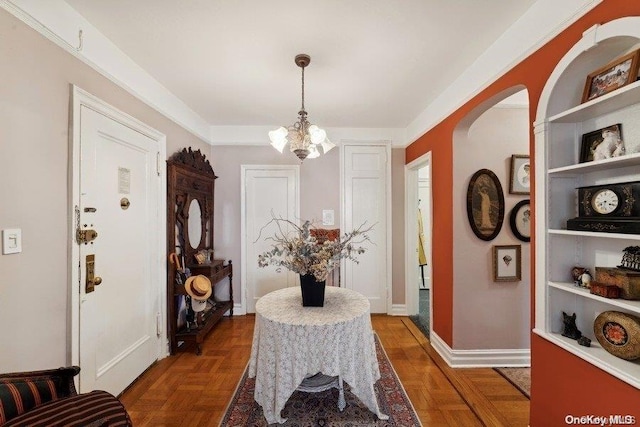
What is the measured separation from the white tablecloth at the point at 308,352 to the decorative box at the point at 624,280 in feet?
4.09

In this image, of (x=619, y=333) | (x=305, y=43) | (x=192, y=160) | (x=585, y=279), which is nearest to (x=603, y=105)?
(x=585, y=279)

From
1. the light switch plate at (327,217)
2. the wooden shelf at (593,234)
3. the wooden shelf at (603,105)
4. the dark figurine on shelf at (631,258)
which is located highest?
the wooden shelf at (603,105)

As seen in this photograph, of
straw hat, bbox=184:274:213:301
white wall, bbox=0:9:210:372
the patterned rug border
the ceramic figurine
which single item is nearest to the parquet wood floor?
the patterned rug border

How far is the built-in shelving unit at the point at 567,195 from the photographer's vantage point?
1.34m

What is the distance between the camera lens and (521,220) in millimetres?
2566

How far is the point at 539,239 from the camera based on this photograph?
5.10ft

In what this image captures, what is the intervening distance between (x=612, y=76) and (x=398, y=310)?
130 inches

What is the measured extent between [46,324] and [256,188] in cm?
265

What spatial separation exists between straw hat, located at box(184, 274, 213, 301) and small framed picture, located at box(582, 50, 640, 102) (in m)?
3.19

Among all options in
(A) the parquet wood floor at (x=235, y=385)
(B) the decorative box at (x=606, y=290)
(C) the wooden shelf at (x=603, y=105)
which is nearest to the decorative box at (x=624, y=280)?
(B) the decorative box at (x=606, y=290)

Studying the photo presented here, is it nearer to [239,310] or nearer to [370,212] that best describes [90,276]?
[239,310]

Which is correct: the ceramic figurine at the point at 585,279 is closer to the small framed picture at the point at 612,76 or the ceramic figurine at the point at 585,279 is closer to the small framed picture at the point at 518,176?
the small framed picture at the point at 612,76

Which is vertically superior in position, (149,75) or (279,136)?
(149,75)

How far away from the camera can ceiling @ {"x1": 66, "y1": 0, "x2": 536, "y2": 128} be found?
5.40ft
